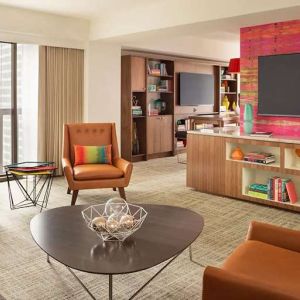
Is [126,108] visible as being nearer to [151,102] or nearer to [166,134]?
[151,102]

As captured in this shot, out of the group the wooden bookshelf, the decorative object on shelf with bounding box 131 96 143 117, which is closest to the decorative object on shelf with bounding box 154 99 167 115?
the wooden bookshelf

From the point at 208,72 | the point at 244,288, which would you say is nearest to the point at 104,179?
the point at 244,288

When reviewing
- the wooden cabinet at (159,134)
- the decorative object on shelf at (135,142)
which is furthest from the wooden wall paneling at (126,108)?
the wooden cabinet at (159,134)

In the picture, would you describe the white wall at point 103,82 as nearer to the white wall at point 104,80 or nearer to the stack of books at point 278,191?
the white wall at point 104,80

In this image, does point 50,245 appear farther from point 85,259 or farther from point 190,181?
point 190,181

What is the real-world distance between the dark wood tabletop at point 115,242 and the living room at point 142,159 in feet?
0.04

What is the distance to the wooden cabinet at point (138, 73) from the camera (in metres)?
7.51

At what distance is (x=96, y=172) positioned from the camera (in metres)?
4.48

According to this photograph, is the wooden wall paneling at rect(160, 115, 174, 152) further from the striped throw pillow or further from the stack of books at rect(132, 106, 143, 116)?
the striped throw pillow

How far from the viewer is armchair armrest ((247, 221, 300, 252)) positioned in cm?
228

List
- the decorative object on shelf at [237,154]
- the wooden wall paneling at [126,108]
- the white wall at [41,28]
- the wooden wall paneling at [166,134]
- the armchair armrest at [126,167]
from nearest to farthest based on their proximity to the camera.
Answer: the armchair armrest at [126,167]
the decorative object on shelf at [237,154]
the white wall at [41,28]
the wooden wall paneling at [126,108]
the wooden wall paneling at [166,134]

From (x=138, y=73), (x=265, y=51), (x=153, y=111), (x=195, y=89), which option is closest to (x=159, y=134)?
(x=153, y=111)

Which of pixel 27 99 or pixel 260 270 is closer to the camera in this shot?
pixel 260 270

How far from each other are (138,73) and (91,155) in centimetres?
314
